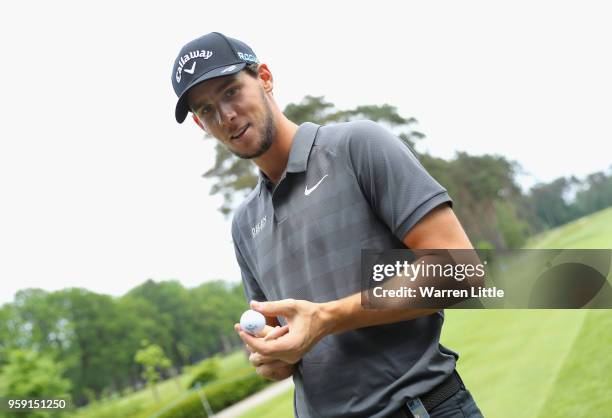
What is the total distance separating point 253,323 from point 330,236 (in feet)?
1.33

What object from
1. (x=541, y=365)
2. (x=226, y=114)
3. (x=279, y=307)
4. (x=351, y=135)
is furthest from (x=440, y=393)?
(x=541, y=365)

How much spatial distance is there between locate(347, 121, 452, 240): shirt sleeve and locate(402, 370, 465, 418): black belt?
0.52 metres

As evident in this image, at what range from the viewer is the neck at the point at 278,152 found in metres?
2.39

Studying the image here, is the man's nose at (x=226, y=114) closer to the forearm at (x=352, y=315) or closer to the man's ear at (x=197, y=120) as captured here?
the man's ear at (x=197, y=120)

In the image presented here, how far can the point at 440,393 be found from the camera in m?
2.06

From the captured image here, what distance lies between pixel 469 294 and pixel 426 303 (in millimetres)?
172

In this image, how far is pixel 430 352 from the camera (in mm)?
2061

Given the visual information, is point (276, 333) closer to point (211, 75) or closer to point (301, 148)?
point (301, 148)

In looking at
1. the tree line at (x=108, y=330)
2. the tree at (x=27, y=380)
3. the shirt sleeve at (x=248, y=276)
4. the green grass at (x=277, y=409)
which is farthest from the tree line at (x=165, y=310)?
the shirt sleeve at (x=248, y=276)

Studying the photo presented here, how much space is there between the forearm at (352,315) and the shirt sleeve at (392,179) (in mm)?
246

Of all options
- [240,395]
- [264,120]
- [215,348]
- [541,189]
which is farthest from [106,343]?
[264,120]

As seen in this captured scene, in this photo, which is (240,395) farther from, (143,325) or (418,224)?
(143,325)

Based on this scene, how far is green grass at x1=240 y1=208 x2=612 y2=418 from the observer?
7.84 m

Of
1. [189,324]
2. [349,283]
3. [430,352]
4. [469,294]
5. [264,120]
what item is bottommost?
[430,352]
